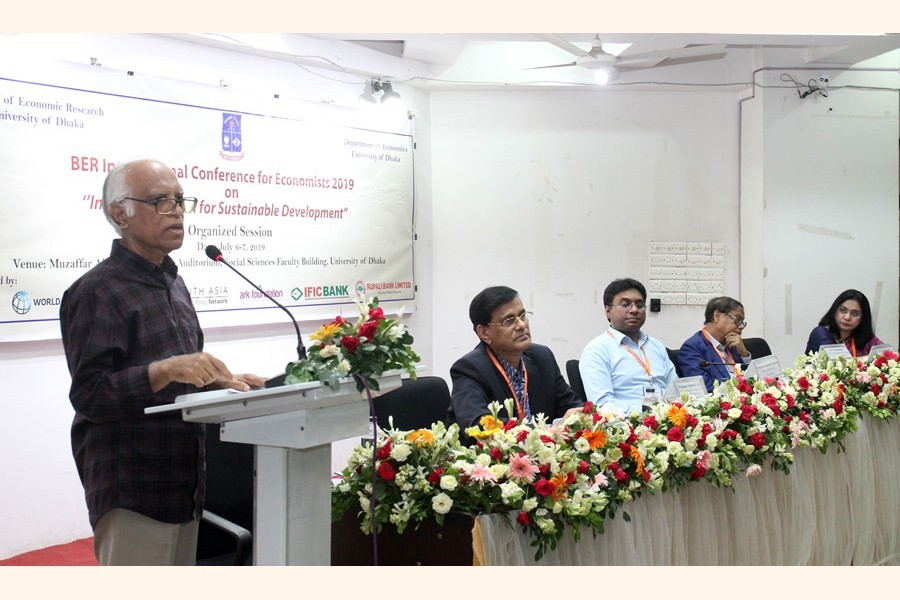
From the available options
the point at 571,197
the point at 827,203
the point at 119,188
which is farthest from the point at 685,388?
the point at 827,203

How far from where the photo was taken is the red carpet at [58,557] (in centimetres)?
359

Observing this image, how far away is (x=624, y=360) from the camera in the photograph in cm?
381

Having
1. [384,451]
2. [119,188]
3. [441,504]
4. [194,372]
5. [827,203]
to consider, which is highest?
[827,203]

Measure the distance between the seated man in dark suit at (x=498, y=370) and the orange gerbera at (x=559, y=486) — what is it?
661mm

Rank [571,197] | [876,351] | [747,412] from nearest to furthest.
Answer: [747,412]
[876,351]
[571,197]

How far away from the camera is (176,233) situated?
194cm

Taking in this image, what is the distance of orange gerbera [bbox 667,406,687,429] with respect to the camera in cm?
253

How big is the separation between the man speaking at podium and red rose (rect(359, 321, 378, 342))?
0.26 metres

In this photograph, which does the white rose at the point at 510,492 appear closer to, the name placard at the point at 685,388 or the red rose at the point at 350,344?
the red rose at the point at 350,344

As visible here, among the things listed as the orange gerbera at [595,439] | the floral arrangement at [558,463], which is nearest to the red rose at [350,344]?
the floral arrangement at [558,463]

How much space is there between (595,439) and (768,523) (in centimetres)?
102

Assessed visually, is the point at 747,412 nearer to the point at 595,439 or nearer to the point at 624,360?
the point at 595,439

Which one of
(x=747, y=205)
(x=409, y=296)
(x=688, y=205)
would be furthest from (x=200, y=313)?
(x=747, y=205)

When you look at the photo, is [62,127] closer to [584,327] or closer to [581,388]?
[581,388]
